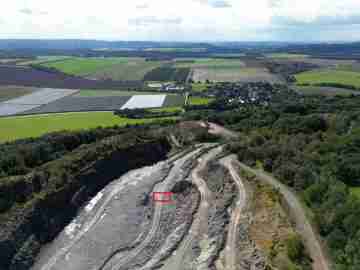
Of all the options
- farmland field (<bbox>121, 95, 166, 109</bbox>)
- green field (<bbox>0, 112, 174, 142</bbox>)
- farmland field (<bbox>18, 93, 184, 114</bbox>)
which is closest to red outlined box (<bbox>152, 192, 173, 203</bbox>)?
green field (<bbox>0, 112, 174, 142</bbox>)

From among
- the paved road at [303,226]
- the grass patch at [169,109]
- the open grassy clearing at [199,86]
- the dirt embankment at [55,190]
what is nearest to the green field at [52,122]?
the grass patch at [169,109]

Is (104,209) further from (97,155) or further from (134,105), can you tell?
(134,105)

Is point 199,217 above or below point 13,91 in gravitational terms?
below

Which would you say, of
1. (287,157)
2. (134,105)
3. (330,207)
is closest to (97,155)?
(287,157)

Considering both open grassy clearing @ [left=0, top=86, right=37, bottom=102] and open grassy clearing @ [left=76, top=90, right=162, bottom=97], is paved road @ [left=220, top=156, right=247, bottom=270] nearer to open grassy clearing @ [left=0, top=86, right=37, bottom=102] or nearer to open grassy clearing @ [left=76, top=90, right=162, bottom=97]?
open grassy clearing @ [left=76, top=90, right=162, bottom=97]

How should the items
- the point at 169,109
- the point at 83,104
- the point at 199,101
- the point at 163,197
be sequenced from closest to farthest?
the point at 163,197, the point at 169,109, the point at 199,101, the point at 83,104

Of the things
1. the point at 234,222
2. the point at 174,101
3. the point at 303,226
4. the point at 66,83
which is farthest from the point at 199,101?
the point at 303,226

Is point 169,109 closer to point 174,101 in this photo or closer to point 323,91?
point 174,101
